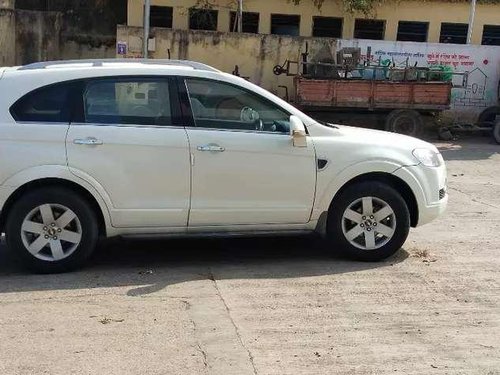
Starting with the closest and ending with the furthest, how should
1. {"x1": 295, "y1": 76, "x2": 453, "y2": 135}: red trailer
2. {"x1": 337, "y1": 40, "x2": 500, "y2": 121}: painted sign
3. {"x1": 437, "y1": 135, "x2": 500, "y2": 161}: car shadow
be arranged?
{"x1": 437, "y1": 135, "x2": 500, "y2": 161}: car shadow, {"x1": 295, "y1": 76, "x2": 453, "y2": 135}: red trailer, {"x1": 337, "y1": 40, "x2": 500, "y2": 121}: painted sign

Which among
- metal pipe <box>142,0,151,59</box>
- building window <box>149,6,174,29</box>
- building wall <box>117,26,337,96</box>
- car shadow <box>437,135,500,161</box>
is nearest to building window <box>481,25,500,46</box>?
car shadow <box>437,135,500,161</box>

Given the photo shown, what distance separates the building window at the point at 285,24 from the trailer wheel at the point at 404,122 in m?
6.00

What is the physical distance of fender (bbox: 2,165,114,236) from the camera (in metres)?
5.14

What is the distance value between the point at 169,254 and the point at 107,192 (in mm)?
1052

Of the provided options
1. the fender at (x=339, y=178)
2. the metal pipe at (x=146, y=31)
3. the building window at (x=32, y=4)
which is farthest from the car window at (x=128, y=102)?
the building window at (x=32, y=4)

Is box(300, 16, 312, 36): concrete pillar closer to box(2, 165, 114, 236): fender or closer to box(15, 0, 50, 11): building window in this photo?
box(15, 0, 50, 11): building window

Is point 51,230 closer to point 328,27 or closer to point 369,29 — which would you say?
point 328,27

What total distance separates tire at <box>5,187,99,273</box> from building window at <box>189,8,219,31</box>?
16.4 meters

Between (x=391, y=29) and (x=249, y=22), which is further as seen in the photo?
(x=249, y=22)

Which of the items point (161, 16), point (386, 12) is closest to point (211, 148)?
point (161, 16)

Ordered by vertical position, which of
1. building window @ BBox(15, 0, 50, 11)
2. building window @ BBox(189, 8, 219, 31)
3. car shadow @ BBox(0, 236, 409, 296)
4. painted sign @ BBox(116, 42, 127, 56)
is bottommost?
car shadow @ BBox(0, 236, 409, 296)

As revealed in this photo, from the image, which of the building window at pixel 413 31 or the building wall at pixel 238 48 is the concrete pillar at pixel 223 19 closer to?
the building wall at pixel 238 48

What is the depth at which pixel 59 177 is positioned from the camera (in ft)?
17.1

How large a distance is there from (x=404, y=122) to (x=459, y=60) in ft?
11.0
